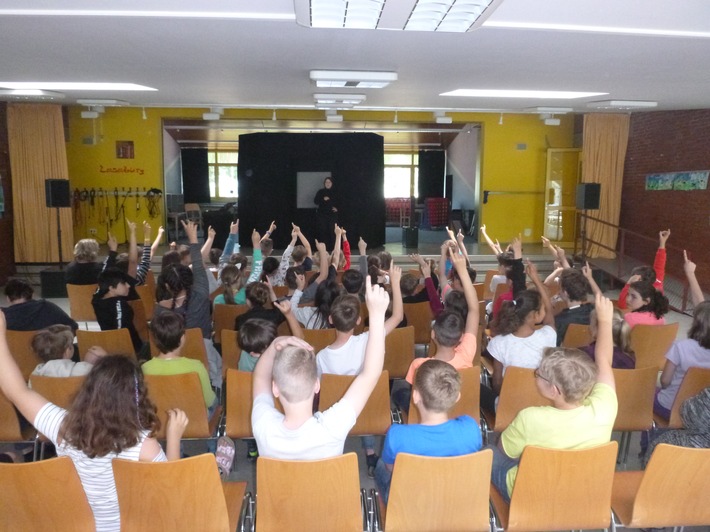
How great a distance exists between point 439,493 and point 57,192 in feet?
28.7

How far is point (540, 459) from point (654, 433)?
5.18ft

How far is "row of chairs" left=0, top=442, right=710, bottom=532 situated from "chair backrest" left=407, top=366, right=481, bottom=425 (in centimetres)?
79

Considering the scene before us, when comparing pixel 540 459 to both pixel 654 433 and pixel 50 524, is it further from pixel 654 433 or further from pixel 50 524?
pixel 50 524

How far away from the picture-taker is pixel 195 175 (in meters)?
18.4

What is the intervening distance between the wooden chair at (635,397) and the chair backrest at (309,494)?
5.64ft

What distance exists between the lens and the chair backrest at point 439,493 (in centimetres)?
210

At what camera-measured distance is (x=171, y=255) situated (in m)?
5.93

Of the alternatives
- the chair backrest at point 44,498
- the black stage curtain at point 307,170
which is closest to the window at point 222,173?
the black stage curtain at point 307,170

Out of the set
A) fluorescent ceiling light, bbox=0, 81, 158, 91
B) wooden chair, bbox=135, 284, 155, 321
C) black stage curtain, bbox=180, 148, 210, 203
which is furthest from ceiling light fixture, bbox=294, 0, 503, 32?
black stage curtain, bbox=180, 148, 210, 203

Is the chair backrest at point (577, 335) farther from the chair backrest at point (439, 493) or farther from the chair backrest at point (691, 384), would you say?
the chair backrest at point (439, 493)

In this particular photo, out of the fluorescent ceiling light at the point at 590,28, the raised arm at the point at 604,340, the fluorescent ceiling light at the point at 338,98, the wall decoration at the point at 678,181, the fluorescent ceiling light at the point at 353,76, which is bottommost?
the raised arm at the point at 604,340

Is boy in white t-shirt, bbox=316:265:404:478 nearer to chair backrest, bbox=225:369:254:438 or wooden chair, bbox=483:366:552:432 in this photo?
chair backrest, bbox=225:369:254:438

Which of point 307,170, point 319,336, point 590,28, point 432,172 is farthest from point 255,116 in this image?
point 590,28

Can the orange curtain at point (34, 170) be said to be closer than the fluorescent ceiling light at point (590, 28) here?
No
